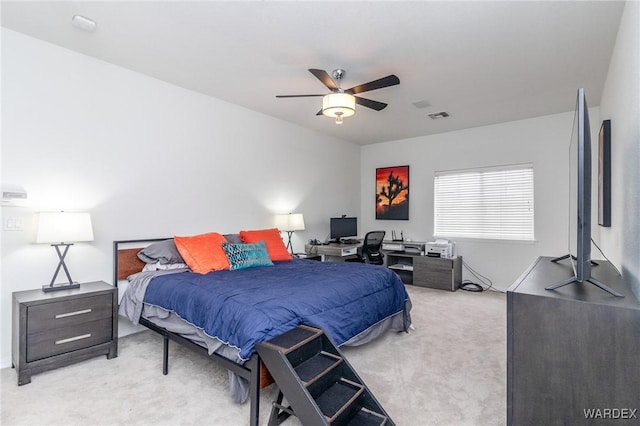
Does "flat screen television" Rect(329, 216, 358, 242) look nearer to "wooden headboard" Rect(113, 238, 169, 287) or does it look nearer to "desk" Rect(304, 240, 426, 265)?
"desk" Rect(304, 240, 426, 265)

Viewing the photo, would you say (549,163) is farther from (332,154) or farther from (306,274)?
(306,274)

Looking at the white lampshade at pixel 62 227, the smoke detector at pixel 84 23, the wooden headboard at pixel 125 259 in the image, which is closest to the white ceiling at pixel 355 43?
the smoke detector at pixel 84 23

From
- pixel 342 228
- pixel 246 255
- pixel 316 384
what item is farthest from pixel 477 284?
pixel 316 384

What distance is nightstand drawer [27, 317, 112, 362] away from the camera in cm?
235

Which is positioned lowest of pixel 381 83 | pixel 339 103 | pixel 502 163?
pixel 502 163

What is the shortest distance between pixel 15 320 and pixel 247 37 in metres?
2.84

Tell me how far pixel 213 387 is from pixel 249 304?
2.48 ft

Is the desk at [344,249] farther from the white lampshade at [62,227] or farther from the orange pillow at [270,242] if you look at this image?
the white lampshade at [62,227]

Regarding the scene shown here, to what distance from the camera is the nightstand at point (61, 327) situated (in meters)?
2.31

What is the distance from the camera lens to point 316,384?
5.48 feet

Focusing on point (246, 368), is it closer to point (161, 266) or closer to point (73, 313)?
point (73, 313)

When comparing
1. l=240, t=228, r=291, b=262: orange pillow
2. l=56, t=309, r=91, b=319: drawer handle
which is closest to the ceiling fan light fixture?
l=240, t=228, r=291, b=262: orange pillow

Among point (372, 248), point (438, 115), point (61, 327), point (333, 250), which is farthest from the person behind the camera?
point (372, 248)

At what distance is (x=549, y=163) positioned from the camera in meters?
4.68
